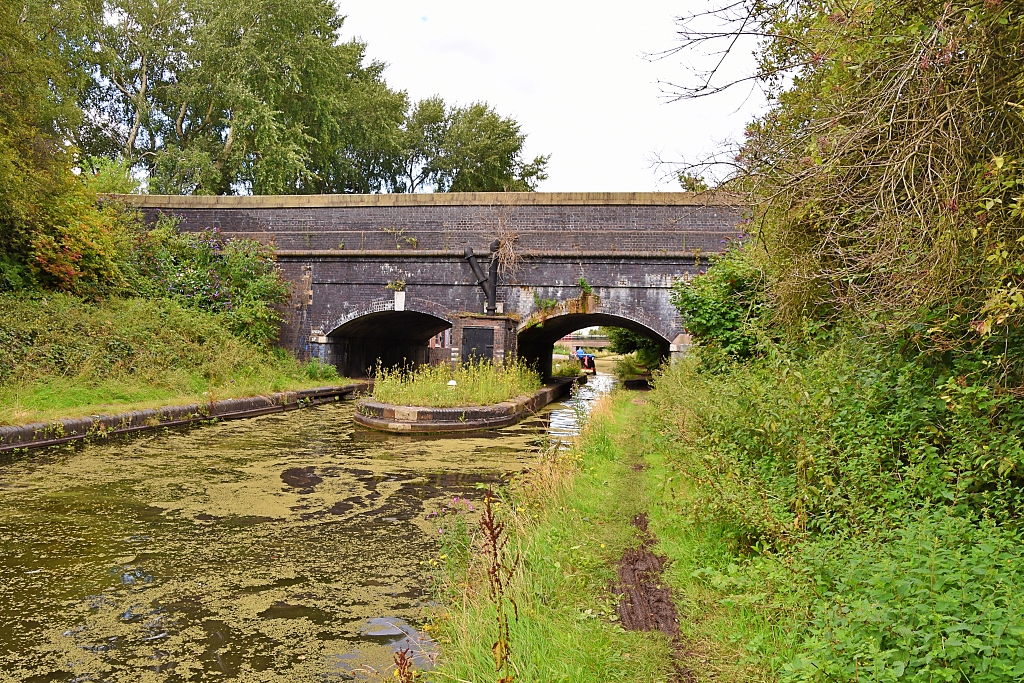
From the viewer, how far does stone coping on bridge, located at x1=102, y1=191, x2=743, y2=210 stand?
604 inches

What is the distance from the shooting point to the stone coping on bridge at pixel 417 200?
604 inches

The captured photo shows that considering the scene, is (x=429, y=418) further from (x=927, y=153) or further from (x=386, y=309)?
(x=927, y=153)

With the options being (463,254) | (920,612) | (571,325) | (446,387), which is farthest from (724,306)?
(571,325)

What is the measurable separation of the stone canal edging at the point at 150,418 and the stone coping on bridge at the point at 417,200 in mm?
4665

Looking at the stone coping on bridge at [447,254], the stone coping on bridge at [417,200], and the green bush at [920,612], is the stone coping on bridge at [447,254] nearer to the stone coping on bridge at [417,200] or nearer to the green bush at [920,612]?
the stone coping on bridge at [417,200]

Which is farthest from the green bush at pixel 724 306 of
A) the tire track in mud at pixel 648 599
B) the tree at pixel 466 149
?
the tree at pixel 466 149

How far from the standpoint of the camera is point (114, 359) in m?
11.6

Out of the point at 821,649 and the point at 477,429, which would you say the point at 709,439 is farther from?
the point at 477,429

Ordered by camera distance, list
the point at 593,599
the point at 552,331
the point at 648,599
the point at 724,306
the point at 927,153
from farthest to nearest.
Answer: the point at 552,331, the point at 724,306, the point at 927,153, the point at 648,599, the point at 593,599

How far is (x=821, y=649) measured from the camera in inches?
96.3

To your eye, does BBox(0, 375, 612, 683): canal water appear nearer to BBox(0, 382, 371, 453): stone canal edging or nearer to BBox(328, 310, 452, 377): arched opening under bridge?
BBox(0, 382, 371, 453): stone canal edging

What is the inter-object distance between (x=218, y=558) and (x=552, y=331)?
16.4m

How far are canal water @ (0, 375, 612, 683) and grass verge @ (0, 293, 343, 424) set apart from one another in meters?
1.97

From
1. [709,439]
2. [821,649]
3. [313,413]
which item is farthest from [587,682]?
[313,413]
